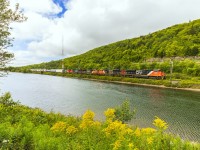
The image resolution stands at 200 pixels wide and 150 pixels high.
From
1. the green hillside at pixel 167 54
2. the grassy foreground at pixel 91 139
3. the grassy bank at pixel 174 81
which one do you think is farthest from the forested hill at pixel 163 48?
the grassy foreground at pixel 91 139

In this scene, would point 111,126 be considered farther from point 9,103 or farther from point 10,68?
point 9,103

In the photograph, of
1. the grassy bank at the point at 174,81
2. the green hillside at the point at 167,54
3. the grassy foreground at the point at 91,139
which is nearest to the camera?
the grassy foreground at the point at 91,139

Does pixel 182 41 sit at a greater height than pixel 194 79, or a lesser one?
greater

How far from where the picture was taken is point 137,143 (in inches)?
338

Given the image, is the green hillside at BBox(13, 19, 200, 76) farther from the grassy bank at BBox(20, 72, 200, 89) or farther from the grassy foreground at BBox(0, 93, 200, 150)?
the grassy foreground at BBox(0, 93, 200, 150)

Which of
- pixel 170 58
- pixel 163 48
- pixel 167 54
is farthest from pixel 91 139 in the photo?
pixel 163 48

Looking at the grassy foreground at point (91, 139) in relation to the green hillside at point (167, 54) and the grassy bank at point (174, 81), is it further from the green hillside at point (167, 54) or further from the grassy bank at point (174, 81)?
the green hillside at point (167, 54)

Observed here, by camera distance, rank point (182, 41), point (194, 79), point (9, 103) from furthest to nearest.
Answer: point (182, 41)
point (194, 79)
point (9, 103)

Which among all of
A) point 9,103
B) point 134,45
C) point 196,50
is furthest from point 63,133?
point 134,45

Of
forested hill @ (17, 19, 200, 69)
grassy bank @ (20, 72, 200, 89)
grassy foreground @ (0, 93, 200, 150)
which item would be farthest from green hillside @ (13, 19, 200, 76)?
grassy foreground @ (0, 93, 200, 150)

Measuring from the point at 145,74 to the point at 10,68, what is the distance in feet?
317

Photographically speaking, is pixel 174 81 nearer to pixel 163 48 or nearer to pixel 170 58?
pixel 170 58

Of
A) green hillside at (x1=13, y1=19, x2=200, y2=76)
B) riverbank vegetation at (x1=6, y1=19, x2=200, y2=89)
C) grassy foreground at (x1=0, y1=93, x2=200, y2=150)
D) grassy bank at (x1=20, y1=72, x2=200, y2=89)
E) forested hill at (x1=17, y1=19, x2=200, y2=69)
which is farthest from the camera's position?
forested hill at (x1=17, y1=19, x2=200, y2=69)

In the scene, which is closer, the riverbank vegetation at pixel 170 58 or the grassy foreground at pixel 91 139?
the grassy foreground at pixel 91 139
